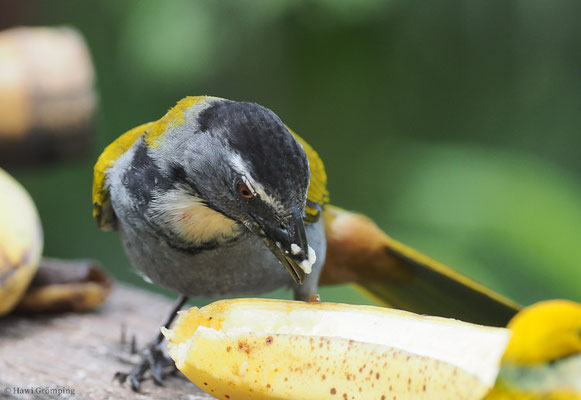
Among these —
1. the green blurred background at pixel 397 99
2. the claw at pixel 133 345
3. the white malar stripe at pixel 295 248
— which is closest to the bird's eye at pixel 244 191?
the white malar stripe at pixel 295 248

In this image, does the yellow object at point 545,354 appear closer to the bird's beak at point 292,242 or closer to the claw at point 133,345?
the bird's beak at point 292,242

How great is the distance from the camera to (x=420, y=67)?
455 cm

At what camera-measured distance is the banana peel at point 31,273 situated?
2309mm

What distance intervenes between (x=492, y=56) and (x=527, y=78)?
26cm

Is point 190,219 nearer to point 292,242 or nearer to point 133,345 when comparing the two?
point 292,242

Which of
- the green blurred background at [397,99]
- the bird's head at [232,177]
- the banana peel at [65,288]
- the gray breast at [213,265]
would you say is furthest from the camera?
the green blurred background at [397,99]

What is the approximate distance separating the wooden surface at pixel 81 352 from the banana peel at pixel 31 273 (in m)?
0.07

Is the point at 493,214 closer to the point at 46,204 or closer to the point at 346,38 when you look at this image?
the point at 346,38

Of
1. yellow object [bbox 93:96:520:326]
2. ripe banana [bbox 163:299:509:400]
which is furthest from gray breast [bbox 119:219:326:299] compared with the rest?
ripe banana [bbox 163:299:509:400]

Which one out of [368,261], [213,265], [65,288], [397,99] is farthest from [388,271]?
[397,99]

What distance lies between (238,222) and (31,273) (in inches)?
Answer: 42.9

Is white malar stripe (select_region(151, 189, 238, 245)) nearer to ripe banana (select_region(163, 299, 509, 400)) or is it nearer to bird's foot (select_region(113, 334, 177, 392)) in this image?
ripe banana (select_region(163, 299, 509, 400))

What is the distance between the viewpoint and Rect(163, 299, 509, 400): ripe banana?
4.03 feet

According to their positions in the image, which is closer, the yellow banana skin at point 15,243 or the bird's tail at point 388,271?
the bird's tail at point 388,271
